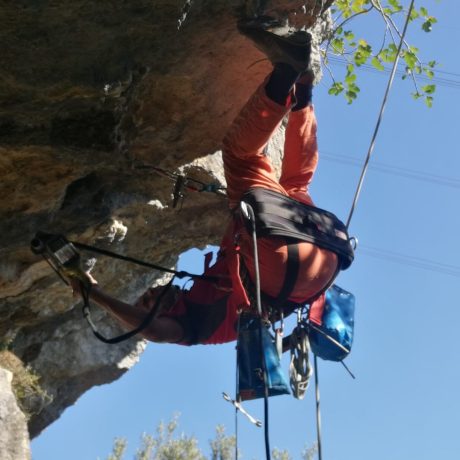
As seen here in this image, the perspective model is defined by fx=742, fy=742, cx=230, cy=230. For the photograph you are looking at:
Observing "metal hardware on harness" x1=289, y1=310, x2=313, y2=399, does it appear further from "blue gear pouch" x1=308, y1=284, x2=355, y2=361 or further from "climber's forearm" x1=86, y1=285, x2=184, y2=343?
"climber's forearm" x1=86, y1=285, x2=184, y2=343

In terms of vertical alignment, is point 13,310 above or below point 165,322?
above

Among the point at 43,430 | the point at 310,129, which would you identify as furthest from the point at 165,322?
the point at 43,430

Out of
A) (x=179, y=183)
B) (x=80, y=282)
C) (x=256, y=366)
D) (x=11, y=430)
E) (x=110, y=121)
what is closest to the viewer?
(x=256, y=366)

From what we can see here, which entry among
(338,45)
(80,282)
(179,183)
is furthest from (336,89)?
(80,282)

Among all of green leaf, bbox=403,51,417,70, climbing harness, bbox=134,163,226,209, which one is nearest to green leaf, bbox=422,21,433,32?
green leaf, bbox=403,51,417,70

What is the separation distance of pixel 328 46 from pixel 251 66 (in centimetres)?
251

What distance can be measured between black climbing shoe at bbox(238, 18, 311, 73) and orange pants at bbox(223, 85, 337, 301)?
226 millimetres

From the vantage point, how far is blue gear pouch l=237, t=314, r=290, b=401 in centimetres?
409

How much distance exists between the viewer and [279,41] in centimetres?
407

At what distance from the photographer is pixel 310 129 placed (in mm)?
4891

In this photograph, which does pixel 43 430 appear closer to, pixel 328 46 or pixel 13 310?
pixel 13 310

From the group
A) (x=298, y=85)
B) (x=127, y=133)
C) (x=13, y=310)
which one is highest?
(x=298, y=85)

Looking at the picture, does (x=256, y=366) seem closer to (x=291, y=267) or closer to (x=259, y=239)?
(x=291, y=267)

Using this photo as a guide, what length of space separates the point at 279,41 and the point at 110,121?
1074 millimetres
